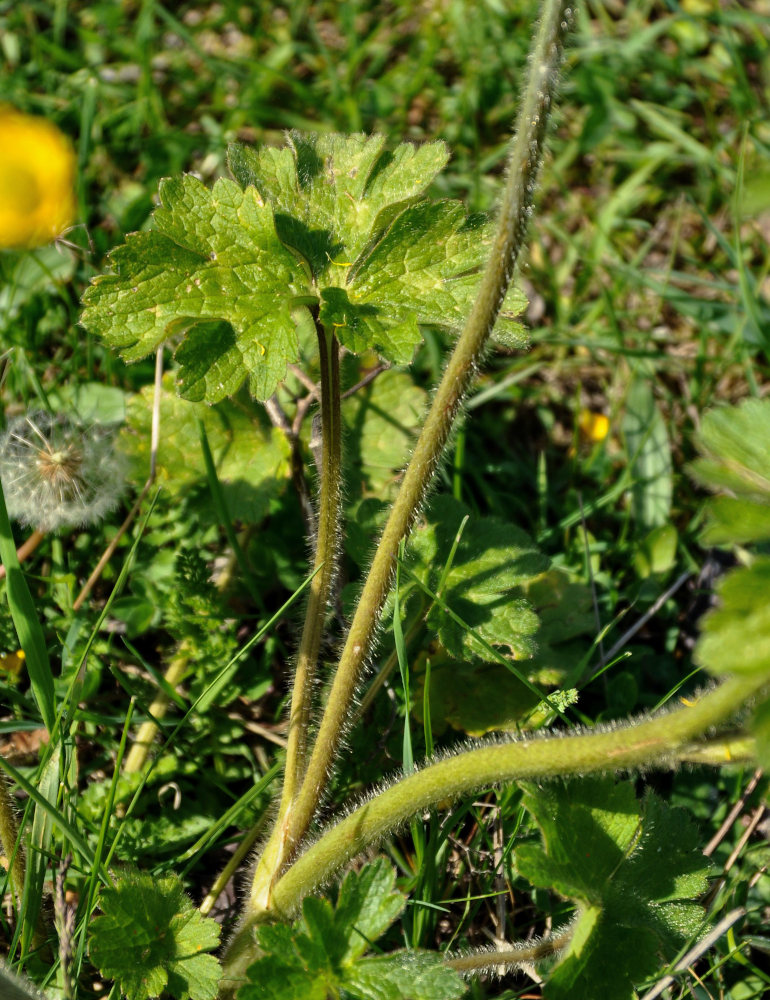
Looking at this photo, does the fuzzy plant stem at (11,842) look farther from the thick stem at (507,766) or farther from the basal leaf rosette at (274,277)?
the basal leaf rosette at (274,277)

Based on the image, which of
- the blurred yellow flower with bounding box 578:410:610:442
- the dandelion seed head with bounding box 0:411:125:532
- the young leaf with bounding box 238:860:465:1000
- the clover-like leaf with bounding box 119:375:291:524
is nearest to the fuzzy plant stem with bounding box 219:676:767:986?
the young leaf with bounding box 238:860:465:1000

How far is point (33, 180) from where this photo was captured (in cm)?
385

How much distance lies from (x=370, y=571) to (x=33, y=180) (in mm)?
2615

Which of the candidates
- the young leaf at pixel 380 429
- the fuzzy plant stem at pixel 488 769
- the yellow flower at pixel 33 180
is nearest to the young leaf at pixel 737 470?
the fuzzy plant stem at pixel 488 769

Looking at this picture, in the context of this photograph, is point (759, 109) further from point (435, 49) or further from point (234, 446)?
point (234, 446)

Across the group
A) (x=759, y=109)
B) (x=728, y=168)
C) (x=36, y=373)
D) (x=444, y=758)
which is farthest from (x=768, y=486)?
(x=759, y=109)

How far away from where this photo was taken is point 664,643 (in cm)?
320

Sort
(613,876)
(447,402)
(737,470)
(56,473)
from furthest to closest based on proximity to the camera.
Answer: (56,473), (613,876), (447,402), (737,470)

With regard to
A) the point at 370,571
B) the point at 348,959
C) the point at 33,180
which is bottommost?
the point at 348,959

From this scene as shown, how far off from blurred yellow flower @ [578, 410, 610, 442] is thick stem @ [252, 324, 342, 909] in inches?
66.4

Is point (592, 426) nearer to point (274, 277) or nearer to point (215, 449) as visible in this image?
point (215, 449)

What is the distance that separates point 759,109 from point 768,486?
342 cm

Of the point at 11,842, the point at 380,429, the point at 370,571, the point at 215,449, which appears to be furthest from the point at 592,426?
the point at 11,842

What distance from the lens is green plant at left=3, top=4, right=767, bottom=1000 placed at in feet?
6.13
